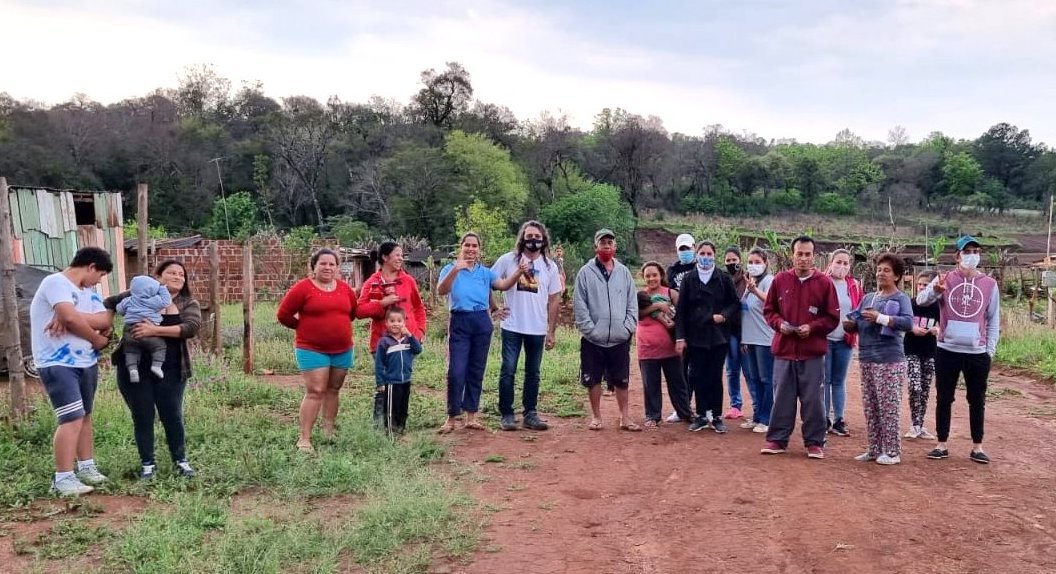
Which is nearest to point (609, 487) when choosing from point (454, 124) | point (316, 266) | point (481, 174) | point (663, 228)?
point (316, 266)

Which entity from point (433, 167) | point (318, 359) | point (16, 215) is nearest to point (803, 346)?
point (318, 359)

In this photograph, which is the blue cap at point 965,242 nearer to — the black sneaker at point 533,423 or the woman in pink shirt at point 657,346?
the woman in pink shirt at point 657,346

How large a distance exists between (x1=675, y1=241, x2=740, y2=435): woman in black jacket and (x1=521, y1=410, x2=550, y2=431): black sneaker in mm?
1308

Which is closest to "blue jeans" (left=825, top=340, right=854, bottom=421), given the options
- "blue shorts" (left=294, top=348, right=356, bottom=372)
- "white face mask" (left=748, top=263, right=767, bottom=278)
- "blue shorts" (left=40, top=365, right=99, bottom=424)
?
"white face mask" (left=748, top=263, right=767, bottom=278)

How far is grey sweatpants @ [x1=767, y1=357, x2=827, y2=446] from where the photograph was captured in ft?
20.1

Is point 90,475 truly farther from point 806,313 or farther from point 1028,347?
point 1028,347

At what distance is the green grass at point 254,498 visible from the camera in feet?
13.3

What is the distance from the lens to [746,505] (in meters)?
5.00

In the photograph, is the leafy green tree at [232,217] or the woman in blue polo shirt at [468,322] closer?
the woman in blue polo shirt at [468,322]

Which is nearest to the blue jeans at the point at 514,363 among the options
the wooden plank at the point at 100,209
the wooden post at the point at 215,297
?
the wooden post at the point at 215,297

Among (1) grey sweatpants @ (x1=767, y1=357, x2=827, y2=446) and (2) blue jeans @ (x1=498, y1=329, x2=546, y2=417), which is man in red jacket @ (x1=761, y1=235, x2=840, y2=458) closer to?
(1) grey sweatpants @ (x1=767, y1=357, x2=827, y2=446)

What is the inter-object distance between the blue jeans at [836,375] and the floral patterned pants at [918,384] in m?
0.52

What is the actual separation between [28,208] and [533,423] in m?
8.47

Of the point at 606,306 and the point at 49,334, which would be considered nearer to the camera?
the point at 49,334
